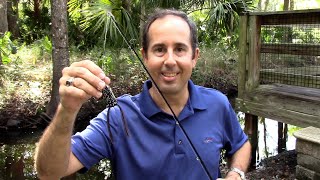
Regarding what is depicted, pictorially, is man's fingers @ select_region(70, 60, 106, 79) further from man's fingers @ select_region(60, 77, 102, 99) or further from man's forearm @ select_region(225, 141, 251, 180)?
man's forearm @ select_region(225, 141, 251, 180)

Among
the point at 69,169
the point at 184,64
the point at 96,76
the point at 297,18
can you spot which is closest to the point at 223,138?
the point at 184,64

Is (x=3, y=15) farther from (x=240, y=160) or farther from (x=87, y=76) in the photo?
(x=87, y=76)

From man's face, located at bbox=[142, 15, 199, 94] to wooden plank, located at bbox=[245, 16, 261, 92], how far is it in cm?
414

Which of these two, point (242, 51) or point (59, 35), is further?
point (59, 35)

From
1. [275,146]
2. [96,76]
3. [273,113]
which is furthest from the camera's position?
[275,146]

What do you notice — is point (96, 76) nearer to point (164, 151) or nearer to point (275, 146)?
point (164, 151)

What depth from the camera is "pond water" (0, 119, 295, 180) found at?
6.68m

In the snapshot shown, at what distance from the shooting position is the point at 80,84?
1.32m

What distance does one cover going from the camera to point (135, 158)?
5.98 feet

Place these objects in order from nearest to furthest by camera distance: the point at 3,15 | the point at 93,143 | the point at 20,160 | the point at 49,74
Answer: the point at 93,143
the point at 20,160
the point at 49,74
the point at 3,15

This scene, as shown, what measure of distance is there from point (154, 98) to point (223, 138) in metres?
0.47

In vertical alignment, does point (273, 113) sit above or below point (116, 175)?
below

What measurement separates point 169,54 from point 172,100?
0.29 metres

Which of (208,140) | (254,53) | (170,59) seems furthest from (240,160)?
(254,53)
